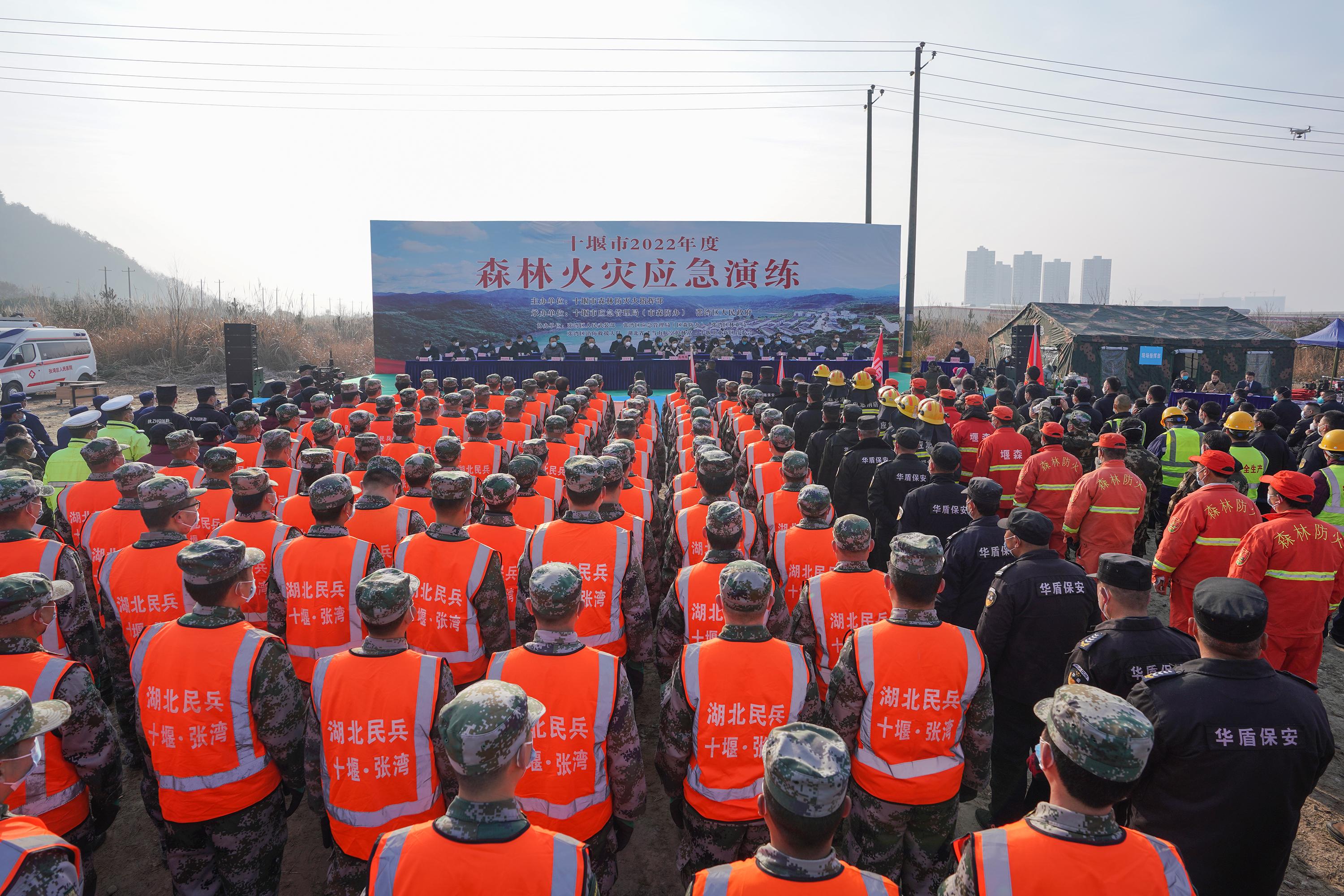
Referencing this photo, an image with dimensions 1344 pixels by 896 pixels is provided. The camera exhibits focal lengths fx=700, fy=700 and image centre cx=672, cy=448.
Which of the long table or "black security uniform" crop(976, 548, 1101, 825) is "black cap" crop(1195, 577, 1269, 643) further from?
the long table

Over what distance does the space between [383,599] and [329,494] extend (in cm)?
134

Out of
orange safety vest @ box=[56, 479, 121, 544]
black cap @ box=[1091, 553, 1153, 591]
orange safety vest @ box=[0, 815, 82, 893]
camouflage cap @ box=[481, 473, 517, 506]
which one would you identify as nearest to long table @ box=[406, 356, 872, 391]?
orange safety vest @ box=[56, 479, 121, 544]

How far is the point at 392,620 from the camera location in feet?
7.60

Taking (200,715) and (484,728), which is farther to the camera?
(200,715)

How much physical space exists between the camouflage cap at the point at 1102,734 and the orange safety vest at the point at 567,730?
1.33 meters

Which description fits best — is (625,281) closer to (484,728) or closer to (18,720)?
(18,720)

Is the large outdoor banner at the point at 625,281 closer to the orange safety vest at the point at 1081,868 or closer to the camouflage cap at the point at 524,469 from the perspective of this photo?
the camouflage cap at the point at 524,469

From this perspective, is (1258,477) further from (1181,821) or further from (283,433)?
(283,433)

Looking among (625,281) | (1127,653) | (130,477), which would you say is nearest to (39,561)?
(130,477)

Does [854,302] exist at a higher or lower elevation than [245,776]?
higher

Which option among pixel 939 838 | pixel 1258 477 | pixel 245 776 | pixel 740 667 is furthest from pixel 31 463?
pixel 1258 477

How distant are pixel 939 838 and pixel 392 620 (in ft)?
7.00

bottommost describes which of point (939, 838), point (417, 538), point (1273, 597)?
point (939, 838)

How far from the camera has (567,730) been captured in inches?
92.7
